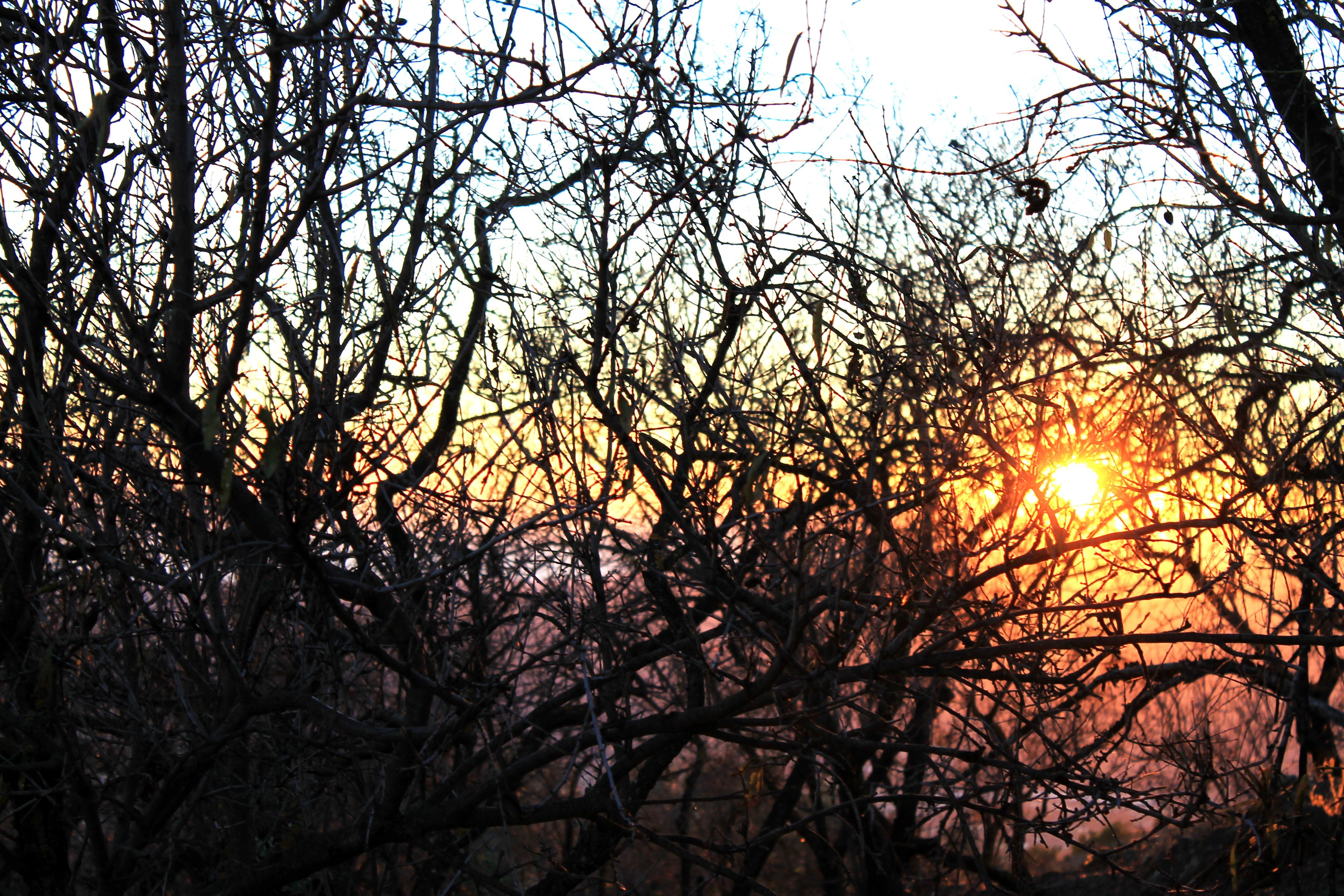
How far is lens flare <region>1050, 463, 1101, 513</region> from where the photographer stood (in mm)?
2973

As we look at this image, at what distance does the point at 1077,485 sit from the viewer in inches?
121

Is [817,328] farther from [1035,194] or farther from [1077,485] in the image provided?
[1035,194]

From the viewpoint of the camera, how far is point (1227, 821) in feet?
12.4

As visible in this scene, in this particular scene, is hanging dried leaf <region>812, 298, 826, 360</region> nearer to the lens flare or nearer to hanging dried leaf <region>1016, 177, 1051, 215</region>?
the lens flare

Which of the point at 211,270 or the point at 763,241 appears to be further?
the point at 211,270

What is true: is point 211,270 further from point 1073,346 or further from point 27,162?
point 1073,346

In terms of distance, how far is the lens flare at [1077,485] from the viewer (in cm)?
297

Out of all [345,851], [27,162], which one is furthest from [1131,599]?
[27,162]

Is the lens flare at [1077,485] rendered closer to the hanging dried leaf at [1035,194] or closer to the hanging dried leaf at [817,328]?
the hanging dried leaf at [817,328]

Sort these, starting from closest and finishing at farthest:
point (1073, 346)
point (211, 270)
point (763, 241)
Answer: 1. point (1073, 346)
2. point (763, 241)
3. point (211, 270)

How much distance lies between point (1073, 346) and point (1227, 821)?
1980mm

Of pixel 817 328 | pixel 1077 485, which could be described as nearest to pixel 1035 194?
pixel 1077 485

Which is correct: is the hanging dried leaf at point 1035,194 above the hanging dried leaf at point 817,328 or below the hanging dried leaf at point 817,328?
above

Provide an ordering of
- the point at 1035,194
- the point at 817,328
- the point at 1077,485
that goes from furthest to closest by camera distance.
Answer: the point at 1035,194, the point at 1077,485, the point at 817,328
